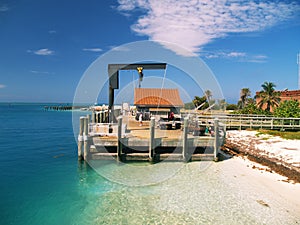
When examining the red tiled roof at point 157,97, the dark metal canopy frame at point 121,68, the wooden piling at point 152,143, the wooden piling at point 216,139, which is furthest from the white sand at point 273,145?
the dark metal canopy frame at point 121,68

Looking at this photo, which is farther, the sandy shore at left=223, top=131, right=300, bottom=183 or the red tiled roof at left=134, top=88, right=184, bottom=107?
the red tiled roof at left=134, top=88, right=184, bottom=107

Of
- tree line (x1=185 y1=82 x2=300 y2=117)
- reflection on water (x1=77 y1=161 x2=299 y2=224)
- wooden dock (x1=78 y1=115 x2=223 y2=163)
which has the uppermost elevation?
tree line (x1=185 y1=82 x2=300 y2=117)

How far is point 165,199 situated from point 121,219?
6.78 feet

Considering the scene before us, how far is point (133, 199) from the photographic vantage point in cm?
883

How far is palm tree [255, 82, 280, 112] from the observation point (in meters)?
38.3

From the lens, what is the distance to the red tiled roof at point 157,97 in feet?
62.6

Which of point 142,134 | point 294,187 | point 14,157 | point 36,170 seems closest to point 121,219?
point 142,134

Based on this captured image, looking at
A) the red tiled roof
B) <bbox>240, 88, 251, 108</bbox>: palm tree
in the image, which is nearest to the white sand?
the red tiled roof

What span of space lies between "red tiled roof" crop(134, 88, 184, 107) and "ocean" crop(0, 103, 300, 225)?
24.1 feet

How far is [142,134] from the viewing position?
45.3 ft

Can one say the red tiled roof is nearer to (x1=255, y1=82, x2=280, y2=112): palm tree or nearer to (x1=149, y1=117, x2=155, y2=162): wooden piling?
(x1=149, y1=117, x2=155, y2=162): wooden piling

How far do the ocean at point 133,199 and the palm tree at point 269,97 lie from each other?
30871mm

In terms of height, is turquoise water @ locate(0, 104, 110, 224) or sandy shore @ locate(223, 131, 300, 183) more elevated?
sandy shore @ locate(223, 131, 300, 183)

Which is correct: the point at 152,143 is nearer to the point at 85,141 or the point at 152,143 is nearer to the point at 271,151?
the point at 85,141
